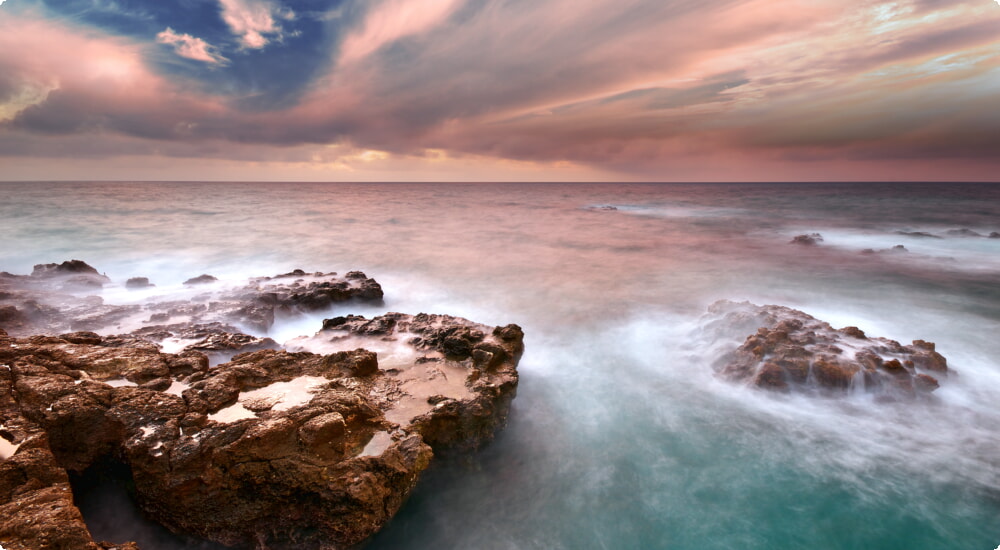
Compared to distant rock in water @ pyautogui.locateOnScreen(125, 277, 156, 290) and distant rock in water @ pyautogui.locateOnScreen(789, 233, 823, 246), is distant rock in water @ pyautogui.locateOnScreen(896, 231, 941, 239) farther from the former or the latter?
distant rock in water @ pyautogui.locateOnScreen(125, 277, 156, 290)

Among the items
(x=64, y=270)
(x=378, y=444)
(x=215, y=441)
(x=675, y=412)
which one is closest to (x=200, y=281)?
(x=64, y=270)

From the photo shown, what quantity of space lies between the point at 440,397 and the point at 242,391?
223cm

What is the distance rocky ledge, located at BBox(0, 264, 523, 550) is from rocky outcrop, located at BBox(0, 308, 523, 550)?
0.04 feet

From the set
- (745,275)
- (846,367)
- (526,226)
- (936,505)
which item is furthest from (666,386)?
(526,226)

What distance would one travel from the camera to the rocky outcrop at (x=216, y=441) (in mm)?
3803

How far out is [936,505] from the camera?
4.91 metres

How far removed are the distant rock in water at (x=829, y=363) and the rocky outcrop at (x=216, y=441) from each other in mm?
5290

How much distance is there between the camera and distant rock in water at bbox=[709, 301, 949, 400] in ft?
21.7

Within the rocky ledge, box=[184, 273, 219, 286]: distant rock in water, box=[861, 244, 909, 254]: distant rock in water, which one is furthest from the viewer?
box=[861, 244, 909, 254]: distant rock in water

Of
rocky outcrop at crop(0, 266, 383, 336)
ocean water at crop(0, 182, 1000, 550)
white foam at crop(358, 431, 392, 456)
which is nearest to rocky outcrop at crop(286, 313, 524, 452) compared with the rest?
white foam at crop(358, 431, 392, 456)

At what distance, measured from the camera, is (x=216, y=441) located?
395 centimetres

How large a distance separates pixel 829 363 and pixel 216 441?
836 cm

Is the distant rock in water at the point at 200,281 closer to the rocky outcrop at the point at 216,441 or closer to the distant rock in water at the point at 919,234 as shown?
the rocky outcrop at the point at 216,441

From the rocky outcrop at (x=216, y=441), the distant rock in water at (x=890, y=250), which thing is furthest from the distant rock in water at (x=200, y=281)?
the distant rock in water at (x=890, y=250)
